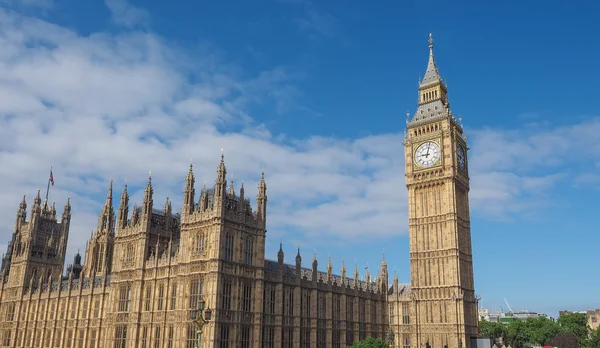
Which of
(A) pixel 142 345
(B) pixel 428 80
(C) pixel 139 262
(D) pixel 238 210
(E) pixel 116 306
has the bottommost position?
(A) pixel 142 345

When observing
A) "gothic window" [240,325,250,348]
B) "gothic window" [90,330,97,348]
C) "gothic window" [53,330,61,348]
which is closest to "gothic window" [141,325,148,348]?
"gothic window" [240,325,250,348]

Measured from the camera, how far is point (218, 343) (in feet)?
195

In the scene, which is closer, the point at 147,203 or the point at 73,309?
the point at 147,203

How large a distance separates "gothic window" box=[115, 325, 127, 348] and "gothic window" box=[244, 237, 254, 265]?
1897 cm

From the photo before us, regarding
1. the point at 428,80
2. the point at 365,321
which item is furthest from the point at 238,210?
the point at 428,80

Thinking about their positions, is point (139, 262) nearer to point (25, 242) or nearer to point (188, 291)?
point (188, 291)

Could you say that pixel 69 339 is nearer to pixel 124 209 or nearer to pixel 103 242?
pixel 103 242

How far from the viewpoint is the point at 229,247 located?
209ft

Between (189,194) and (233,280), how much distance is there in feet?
40.2

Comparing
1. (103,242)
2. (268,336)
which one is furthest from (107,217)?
(268,336)

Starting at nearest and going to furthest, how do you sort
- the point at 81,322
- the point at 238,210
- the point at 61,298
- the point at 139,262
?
the point at 238,210, the point at 139,262, the point at 81,322, the point at 61,298

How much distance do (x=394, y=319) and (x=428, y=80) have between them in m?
41.9

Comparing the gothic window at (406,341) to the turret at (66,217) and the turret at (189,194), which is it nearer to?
the turret at (189,194)

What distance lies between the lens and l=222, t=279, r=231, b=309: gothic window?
61.6 metres
